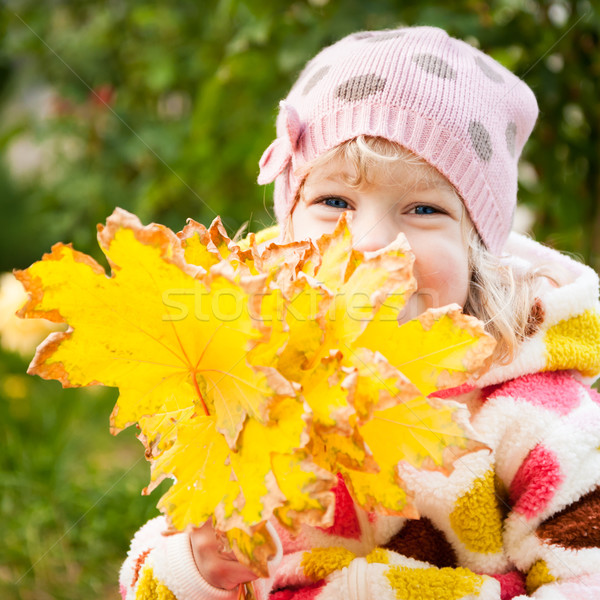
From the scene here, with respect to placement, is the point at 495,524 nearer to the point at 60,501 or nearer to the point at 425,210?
the point at 425,210

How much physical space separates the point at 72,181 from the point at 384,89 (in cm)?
237

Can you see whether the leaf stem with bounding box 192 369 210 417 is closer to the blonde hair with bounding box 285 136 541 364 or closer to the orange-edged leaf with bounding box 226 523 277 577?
the orange-edged leaf with bounding box 226 523 277 577

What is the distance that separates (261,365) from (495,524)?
55cm

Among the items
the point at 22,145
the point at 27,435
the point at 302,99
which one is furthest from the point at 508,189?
the point at 22,145

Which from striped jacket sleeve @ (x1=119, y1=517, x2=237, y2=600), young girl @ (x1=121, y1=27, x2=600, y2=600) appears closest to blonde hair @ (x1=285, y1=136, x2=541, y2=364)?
young girl @ (x1=121, y1=27, x2=600, y2=600)

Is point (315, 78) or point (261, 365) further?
point (315, 78)

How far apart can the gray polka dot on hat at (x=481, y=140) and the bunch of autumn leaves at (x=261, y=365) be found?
44 cm

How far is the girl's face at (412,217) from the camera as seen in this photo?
111cm

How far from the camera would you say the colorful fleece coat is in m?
1.03

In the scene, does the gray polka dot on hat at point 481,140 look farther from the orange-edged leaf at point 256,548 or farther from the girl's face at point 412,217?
the orange-edged leaf at point 256,548

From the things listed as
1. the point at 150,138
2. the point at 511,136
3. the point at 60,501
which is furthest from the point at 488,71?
the point at 150,138

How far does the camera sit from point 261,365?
0.76 metres

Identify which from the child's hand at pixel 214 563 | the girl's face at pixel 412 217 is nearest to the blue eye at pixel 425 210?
the girl's face at pixel 412 217

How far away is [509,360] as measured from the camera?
1.16 m
